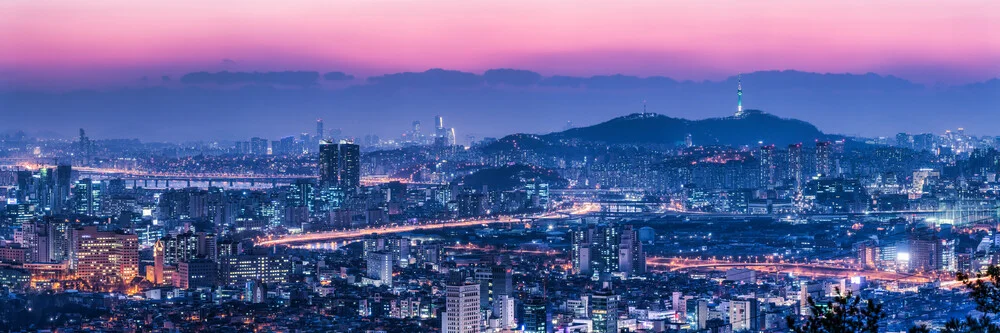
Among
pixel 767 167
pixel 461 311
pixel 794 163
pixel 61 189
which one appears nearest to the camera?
pixel 461 311

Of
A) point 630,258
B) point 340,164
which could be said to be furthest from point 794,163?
point 630,258

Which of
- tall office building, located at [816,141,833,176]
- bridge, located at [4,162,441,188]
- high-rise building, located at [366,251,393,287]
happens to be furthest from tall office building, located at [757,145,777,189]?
high-rise building, located at [366,251,393,287]

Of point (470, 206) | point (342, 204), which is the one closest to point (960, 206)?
point (470, 206)

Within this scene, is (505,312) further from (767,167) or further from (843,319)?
(767,167)

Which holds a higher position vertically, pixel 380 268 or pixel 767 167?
pixel 767 167

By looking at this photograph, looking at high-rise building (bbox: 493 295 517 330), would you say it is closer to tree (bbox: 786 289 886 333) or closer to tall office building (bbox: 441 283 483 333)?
tall office building (bbox: 441 283 483 333)

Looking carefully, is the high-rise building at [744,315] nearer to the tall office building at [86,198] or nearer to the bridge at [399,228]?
the bridge at [399,228]

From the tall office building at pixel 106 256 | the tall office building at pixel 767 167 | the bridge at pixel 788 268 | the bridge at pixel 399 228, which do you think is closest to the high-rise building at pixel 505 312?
the bridge at pixel 788 268
